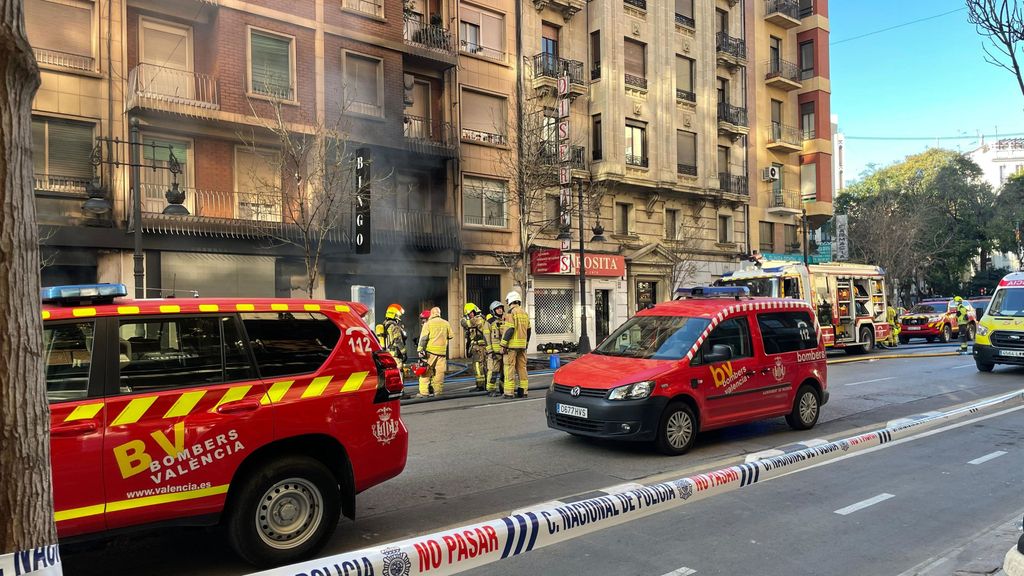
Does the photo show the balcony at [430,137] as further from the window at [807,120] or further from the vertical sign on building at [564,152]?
the window at [807,120]

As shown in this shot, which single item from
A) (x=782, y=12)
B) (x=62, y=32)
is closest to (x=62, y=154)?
(x=62, y=32)

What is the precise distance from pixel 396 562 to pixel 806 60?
3883cm

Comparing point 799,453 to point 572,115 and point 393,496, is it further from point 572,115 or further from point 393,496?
point 572,115

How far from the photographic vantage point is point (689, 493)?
370cm

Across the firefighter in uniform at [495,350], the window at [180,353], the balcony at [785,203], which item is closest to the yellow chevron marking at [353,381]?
the window at [180,353]

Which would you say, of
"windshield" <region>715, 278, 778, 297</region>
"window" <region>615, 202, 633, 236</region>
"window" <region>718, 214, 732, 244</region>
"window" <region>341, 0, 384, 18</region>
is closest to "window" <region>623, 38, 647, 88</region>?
"window" <region>615, 202, 633, 236</region>


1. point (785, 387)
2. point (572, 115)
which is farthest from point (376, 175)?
point (785, 387)

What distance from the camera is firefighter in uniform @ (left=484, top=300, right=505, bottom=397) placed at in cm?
1273

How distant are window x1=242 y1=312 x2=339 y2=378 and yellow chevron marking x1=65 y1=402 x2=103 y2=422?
93cm

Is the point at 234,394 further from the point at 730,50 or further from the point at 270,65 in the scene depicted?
the point at 730,50

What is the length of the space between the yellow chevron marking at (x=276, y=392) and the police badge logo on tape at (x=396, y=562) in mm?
1955

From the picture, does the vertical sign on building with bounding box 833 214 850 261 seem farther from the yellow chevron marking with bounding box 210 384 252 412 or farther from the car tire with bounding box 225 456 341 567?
the yellow chevron marking with bounding box 210 384 252 412

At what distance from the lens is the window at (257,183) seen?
17.3 metres

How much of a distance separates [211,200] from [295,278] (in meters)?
2.92
